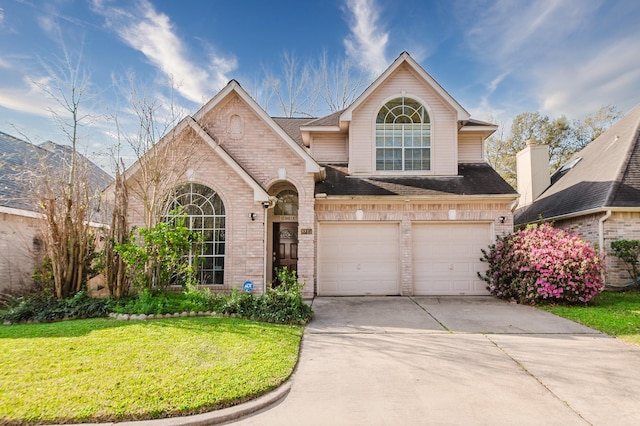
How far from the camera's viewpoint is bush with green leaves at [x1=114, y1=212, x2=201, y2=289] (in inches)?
302

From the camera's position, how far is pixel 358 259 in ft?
35.2

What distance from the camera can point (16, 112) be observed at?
9055 millimetres

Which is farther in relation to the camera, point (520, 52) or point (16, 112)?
point (520, 52)

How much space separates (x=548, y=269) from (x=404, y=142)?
19.1 ft

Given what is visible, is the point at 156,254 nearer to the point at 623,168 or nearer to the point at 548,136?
the point at 623,168

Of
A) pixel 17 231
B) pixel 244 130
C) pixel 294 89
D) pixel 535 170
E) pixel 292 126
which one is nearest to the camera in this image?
pixel 17 231

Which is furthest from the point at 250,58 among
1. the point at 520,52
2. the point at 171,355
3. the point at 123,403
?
the point at 123,403

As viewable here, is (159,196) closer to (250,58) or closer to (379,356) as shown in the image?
(379,356)

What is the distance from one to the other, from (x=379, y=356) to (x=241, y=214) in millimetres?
5655

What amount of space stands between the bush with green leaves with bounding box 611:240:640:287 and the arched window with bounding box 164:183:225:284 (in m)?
12.0

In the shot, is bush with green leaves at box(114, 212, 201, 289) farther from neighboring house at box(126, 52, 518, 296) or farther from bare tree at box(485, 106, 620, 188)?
bare tree at box(485, 106, 620, 188)

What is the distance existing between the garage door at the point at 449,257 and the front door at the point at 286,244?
4.10 meters

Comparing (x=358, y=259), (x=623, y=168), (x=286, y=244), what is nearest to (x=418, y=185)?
(x=358, y=259)

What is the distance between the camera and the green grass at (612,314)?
6.47 meters
